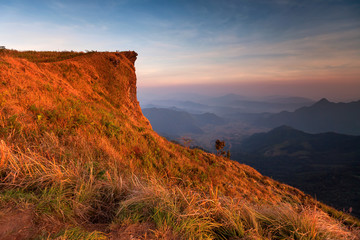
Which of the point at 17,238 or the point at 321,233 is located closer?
the point at 17,238

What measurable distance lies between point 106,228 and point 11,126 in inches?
164

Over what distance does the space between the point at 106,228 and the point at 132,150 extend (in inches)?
204

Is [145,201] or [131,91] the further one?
[131,91]

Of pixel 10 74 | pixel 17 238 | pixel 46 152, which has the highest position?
pixel 10 74

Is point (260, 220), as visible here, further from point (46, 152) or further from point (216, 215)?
point (46, 152)

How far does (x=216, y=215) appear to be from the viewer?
2.57 metres

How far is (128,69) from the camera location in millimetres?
22672

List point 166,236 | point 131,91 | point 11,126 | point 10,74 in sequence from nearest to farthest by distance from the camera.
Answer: point 166,236
point 11,126
point 10,74
point 131,91

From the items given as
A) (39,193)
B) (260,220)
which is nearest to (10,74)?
(39,193)

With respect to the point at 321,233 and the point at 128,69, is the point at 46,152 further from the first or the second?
the point at 128,69

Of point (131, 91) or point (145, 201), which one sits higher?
point (131, 91)

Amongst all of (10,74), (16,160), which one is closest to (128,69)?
(10,74)

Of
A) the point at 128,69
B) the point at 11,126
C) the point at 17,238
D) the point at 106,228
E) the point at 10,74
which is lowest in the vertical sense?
the point at 106,228

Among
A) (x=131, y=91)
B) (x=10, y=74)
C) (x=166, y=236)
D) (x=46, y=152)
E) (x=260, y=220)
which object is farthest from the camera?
(x=131, y=91)
